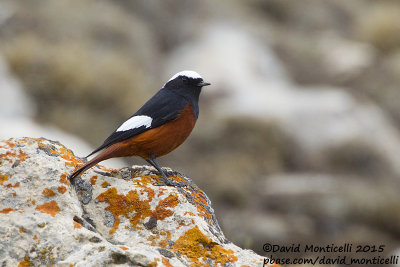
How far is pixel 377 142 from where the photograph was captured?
46.9ft

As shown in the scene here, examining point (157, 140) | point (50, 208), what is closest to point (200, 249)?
point (50, 208)

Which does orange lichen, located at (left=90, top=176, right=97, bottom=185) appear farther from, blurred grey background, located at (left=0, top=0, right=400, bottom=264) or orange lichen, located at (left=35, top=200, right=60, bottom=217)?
blurred grey background, located at (left=0, top=0, right=400, bottom=264)

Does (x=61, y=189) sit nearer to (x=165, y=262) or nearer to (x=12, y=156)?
(x=12, y=156)

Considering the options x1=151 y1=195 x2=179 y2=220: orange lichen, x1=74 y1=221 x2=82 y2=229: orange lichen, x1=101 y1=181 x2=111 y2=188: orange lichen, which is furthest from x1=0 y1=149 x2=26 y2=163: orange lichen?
x1=151 y1=195 x2=179 y2=220: orange lichen

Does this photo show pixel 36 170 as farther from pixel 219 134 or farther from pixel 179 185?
pixel 219 134

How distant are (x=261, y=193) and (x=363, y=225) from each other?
99.4 inches

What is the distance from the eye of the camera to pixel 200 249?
11.9 ft

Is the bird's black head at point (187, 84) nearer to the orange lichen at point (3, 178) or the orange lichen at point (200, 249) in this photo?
the orange lichen at point (200, 249)

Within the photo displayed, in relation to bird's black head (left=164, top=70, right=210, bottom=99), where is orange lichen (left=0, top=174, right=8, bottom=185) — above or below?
below

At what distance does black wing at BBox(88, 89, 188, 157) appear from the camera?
462 cm

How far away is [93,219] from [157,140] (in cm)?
118

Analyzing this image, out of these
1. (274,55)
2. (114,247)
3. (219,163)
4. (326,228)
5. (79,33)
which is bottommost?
(114,247)

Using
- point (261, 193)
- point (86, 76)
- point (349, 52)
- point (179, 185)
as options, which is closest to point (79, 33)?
point (86, 76)

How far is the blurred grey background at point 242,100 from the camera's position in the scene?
472 inches
